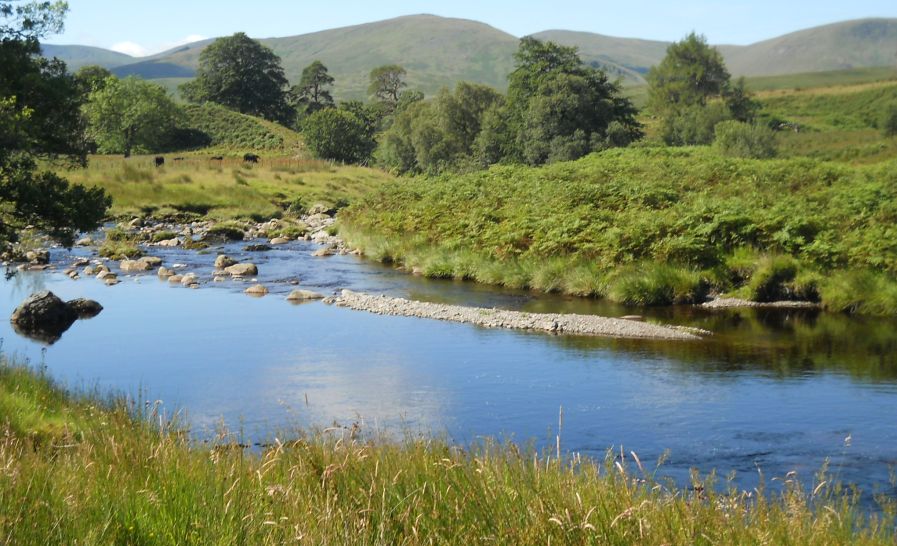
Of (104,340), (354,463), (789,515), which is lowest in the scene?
(104,340)

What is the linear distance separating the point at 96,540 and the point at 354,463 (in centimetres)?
214

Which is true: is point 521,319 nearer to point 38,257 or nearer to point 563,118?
point 38,257

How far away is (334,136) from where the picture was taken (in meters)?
89.2

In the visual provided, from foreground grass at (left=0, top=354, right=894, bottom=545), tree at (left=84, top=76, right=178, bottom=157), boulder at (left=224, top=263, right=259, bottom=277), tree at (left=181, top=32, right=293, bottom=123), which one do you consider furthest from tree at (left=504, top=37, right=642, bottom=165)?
tree at (left=181, top=32, right=293, bottom=123)

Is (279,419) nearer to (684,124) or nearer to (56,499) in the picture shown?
(56,499)

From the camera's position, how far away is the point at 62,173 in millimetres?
51969

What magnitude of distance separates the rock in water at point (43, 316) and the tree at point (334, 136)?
6516 centimetres

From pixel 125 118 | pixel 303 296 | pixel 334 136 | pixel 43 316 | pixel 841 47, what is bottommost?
pixel 303 296

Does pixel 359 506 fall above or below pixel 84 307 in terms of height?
above

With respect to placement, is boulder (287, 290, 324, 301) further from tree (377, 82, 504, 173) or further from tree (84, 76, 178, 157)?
tree (84, 76, 178, 157)

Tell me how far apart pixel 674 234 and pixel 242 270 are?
14206mm

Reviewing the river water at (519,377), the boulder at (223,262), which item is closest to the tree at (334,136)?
the boulder at (223,262)

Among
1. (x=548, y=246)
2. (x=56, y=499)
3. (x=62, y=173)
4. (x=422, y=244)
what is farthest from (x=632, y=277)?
(x=62, y=173)

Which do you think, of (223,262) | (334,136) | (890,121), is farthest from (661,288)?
(334,136)
